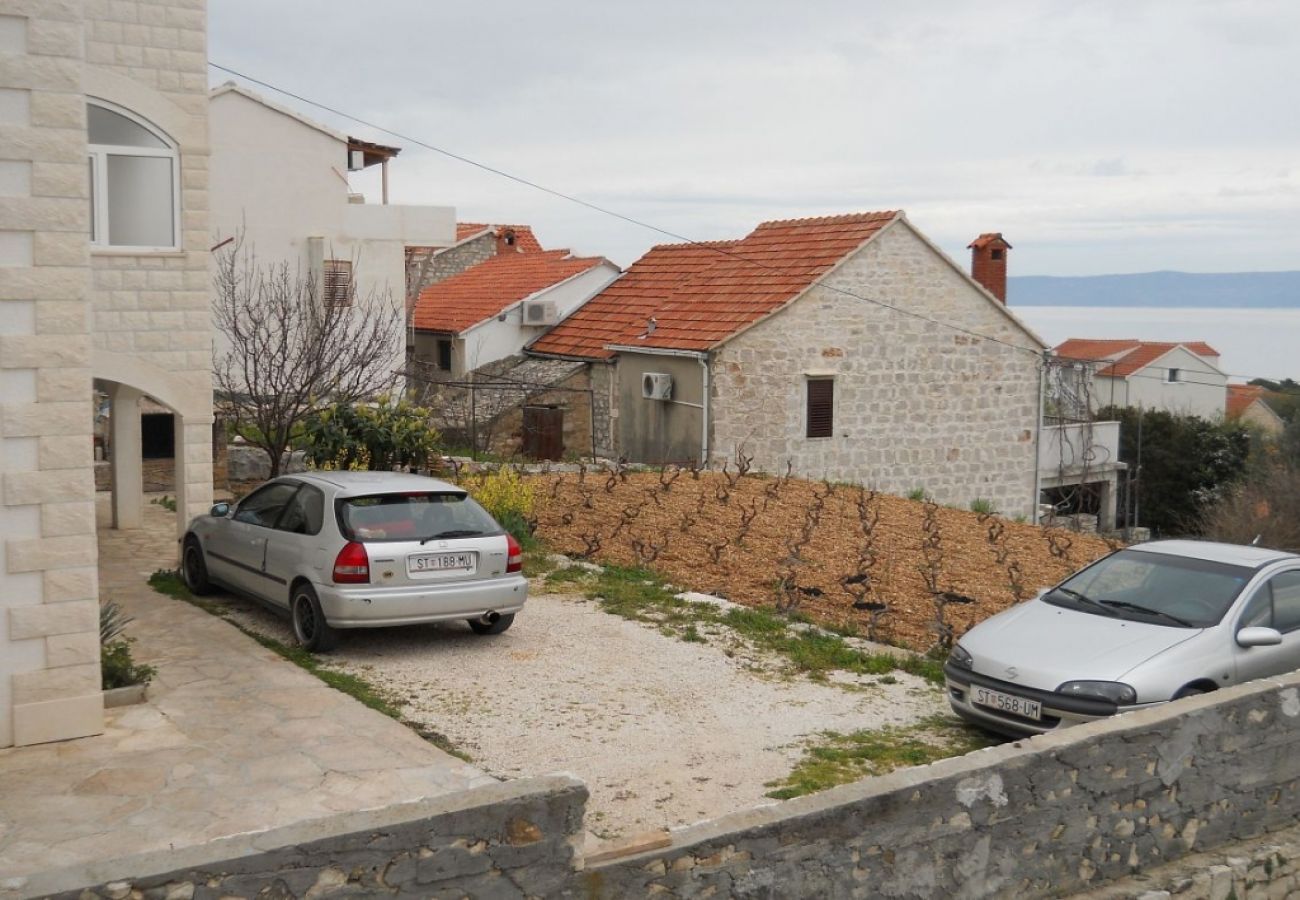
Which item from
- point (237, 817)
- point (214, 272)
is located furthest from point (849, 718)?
point (214, 272)

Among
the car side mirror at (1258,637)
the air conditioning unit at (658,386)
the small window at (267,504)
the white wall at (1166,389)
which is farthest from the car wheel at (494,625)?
the white wall at (1166,389)

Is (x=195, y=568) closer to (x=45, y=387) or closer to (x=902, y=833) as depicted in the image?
(x=45, y=387)

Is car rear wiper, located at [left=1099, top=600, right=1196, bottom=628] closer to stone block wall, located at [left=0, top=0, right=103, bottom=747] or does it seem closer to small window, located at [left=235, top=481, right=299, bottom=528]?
small window, located at [left=235, top=481, right=299, bottom=528]

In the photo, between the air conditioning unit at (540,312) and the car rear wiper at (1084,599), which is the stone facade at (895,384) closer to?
the air conditioning unit at (540,312)

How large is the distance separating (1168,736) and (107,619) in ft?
23.5

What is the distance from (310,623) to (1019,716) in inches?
215

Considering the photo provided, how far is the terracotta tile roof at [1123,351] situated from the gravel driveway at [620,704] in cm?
4695

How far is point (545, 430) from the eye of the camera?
1050 inches

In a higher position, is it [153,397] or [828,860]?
[153,397]

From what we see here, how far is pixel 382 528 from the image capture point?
34.3ft

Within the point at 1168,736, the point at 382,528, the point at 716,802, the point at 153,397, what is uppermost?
the point at 153,397

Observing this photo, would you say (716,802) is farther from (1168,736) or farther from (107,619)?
(107,619)

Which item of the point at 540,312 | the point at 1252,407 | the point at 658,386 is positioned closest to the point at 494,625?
the point at 658,386

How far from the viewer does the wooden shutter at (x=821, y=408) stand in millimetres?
24219
